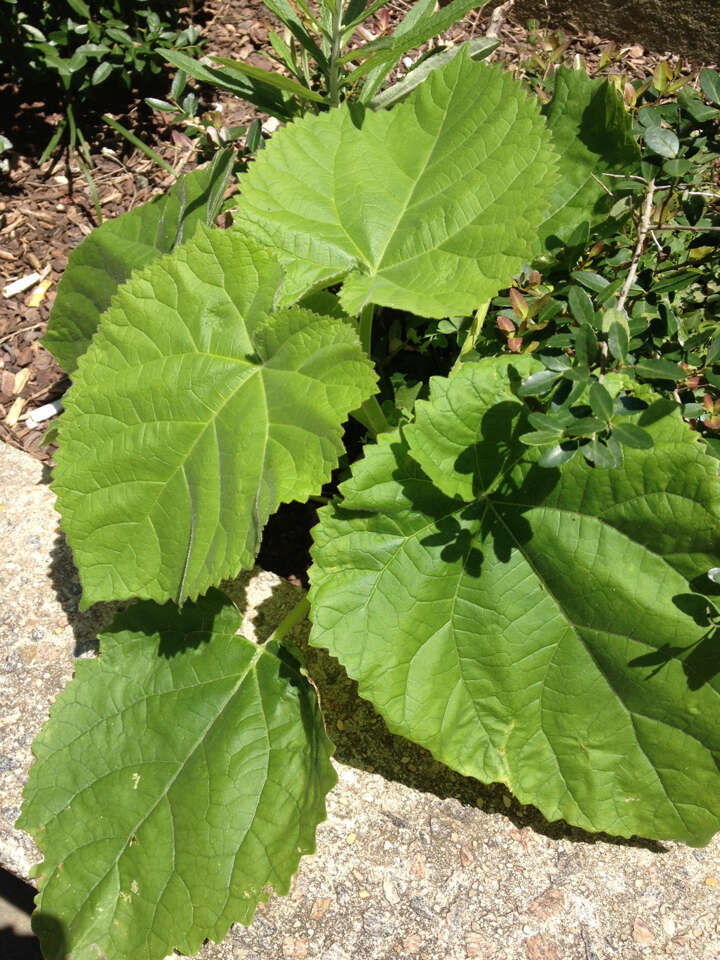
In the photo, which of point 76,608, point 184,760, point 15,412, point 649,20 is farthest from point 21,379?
point 649,20

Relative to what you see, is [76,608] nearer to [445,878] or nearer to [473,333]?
[445,878]

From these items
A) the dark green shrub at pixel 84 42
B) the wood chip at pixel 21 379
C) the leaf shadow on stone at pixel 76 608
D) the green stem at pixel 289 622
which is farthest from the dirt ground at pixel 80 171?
the green stem at pixel 289 622

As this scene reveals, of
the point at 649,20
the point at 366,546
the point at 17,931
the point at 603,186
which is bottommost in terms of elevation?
the point at 17,931

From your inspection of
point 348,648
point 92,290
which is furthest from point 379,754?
point 92,290

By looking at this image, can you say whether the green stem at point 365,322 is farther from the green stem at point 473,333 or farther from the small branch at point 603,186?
the small branch at point 603,186

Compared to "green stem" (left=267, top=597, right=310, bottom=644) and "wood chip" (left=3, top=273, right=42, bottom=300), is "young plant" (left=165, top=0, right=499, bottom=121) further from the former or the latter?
"green stem" (left=267, top=597, right=310, bottom=644)
